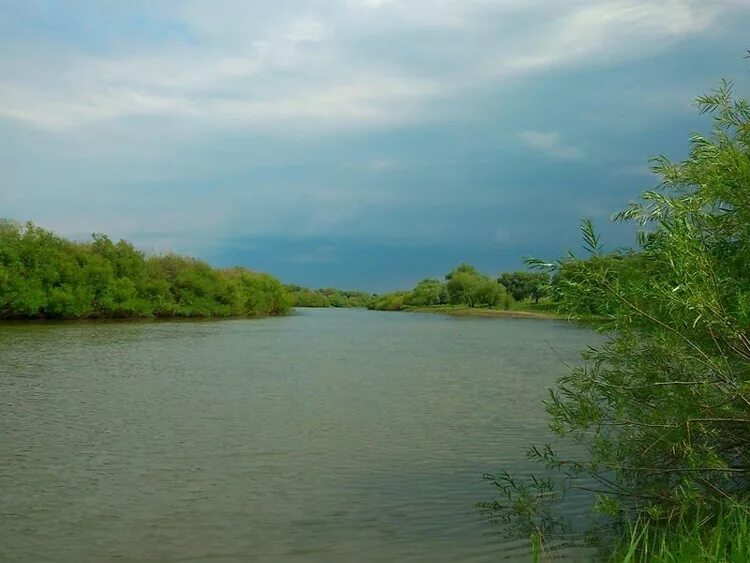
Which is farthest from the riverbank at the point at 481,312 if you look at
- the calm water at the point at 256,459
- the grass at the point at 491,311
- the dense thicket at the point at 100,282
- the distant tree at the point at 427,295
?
the calm water at the point at 256,459

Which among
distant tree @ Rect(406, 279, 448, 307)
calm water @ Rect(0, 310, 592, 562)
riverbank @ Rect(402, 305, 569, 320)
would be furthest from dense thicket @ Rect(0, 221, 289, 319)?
distant tree @ Rect(406, 279, 448, 307)

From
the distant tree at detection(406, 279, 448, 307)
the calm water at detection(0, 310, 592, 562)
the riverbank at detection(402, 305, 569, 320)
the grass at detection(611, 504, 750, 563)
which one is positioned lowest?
the calm water at detection(0, 310, 592, 562)

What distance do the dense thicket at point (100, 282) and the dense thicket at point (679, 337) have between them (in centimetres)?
6711

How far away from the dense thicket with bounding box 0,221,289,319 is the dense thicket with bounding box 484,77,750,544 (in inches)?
2642

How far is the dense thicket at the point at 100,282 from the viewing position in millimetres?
68500

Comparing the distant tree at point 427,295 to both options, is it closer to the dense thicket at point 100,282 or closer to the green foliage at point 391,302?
the green foliage at point 391,302

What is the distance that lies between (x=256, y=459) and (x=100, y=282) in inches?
2671

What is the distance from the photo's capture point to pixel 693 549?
6.73 m

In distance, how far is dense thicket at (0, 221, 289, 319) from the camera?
68.5 metres

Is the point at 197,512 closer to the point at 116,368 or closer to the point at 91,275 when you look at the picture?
the point at 116,368

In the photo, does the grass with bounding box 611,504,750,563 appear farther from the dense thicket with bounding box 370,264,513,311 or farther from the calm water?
the dense thicket with bounding box 370,264,513,311

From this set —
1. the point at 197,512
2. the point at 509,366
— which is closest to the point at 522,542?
the point at 197,512

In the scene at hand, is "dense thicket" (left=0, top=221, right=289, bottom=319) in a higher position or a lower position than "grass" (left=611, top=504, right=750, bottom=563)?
higher

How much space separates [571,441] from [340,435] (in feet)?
17.1
